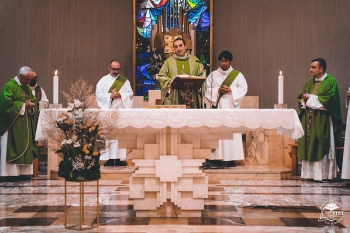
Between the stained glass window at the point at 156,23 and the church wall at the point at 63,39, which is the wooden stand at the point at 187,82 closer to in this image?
the stained glass window at the point at 156,23

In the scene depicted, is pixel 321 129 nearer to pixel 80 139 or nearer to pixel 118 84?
pixel 118 84

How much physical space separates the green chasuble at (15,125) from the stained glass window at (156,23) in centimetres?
284

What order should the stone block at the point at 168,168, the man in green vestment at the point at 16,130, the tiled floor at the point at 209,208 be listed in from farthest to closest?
the man in green vestment at the point at 16,130
the stone block at the point at 168,168
the tiled floor at the point at 209,208

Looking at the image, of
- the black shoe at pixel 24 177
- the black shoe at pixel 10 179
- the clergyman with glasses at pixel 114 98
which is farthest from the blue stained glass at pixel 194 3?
the black shoe at pixel 10 179

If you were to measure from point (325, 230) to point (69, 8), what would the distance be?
7.56 metres

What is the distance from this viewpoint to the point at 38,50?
1012cm

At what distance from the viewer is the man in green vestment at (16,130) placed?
7742 millimetres

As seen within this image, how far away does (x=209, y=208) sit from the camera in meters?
5.12

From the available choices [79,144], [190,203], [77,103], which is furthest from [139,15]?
[79,144]

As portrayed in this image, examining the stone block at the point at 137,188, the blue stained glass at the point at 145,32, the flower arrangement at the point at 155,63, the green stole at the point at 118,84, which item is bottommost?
the stone block at the point at 137,188

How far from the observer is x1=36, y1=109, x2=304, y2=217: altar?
444 cm

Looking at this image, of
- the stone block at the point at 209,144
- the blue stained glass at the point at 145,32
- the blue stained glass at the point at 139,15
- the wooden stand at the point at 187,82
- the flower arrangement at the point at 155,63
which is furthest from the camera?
the blue stained glass at the point at 139,15

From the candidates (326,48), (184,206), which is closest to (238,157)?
(326,48)

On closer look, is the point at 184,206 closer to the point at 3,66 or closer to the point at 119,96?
the point at 119,96
